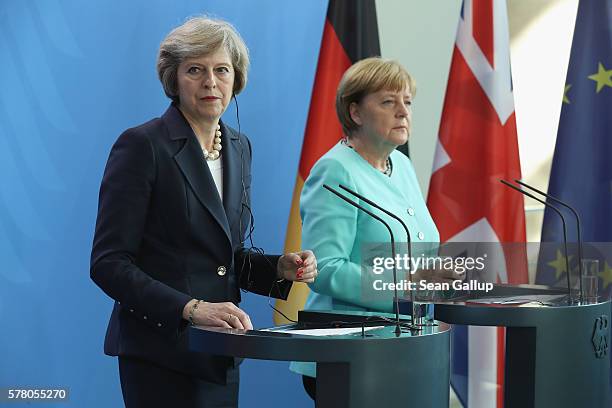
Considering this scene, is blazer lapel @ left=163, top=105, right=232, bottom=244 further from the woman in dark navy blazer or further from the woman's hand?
the woman's hand

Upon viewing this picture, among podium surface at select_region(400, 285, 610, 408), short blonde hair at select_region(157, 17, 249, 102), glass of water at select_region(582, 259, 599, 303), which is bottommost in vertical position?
podium surface at select_region(400, 285, 610, 408)

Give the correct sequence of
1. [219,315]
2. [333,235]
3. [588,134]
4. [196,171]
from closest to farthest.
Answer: [219,315], [196,171], [333,235], [588,134]

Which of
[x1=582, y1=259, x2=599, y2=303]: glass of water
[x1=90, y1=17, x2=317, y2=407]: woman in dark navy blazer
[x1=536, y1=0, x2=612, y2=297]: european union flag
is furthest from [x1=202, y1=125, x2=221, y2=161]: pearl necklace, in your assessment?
[x1=536, y1=0, x2=612, y2=297]: european union flag

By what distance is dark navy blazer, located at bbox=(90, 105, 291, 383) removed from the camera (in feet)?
6.20

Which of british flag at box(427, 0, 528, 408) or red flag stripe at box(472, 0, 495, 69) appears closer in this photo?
british flag at box(427, 0, 528, 408)

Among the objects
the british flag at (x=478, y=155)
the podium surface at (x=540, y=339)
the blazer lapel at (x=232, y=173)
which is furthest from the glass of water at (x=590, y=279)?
the british flag at (x=478, y=155)

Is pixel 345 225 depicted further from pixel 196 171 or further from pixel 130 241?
pixel 130 241

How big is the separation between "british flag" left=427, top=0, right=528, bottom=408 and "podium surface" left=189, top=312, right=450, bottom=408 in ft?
6.81

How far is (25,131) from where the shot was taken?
420 cm

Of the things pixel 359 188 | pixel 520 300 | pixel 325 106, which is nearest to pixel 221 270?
pixel 359 188

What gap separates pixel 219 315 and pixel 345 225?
0.77m

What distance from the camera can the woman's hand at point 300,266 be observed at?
206 cm

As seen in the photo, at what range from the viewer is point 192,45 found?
2.07 m

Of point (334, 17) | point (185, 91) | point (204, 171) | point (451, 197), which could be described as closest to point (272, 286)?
point (204, 171)
